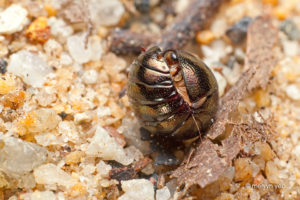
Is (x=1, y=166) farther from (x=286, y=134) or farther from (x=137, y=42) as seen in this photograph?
(x=286, y=134)

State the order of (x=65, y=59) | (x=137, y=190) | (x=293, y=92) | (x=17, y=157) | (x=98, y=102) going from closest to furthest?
1. (x=17, y=157)
2. (x=137, y=190)
3. (x=98, y=102)
4. (x=65, y=59)
5. (x=293, y=92)

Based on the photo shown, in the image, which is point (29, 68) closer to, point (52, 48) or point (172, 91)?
point (52, 48)

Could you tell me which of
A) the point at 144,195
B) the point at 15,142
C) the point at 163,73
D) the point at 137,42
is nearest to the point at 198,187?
the point at 144,195

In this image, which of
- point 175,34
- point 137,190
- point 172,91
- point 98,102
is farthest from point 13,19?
point 137,190

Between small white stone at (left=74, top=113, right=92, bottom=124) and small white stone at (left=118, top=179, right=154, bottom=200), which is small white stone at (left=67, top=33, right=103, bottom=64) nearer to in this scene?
small white stone at (left=74, top=113, right=92, bottom=124)

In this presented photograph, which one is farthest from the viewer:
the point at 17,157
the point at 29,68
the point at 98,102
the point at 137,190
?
the point at 98,102

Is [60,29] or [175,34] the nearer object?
[60,29]
